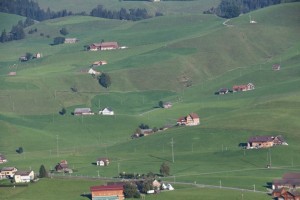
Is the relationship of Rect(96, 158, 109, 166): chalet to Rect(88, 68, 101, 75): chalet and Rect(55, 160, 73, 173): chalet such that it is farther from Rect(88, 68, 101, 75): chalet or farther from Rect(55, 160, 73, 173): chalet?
Rect(88, 68, 101, 75): chalet

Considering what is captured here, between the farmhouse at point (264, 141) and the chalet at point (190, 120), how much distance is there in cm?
1448

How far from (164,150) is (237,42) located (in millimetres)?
68376

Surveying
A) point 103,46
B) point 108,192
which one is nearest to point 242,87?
point 103,46

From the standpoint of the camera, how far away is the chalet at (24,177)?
105938 mm

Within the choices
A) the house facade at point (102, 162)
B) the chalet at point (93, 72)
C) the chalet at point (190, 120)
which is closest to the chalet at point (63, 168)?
the house facade at point (102, 162)

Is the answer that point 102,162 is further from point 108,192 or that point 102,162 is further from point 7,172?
point 108,192

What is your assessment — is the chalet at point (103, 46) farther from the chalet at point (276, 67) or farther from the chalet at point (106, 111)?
the chalet at point (106, 111)

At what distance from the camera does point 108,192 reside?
317 feet

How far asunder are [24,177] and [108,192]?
11759 millimetres

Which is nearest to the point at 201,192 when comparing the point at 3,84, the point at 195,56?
the point at 3,84

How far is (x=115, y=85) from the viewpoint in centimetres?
16562

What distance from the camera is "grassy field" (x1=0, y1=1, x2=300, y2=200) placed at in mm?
110825

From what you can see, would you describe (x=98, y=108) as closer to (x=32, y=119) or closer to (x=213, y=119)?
(x=32, y=119)

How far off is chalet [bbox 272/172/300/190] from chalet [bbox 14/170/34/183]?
64.0ft
